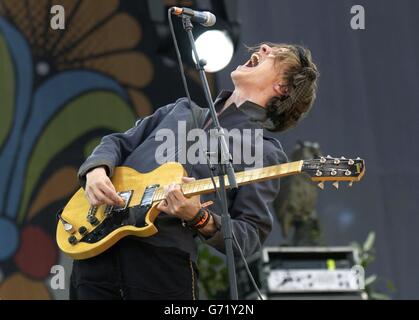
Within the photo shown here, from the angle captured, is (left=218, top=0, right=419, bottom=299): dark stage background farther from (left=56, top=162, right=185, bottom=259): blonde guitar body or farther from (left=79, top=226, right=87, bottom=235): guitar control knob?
(left=79, top=226, right=87, bottom=235): guitar control knob

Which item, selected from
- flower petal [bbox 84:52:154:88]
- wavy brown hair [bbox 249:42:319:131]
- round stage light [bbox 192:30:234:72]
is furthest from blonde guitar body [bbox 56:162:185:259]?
flower petal [bbox 84:52:154:88]

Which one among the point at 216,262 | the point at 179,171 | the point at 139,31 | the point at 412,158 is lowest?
the point at 216,262

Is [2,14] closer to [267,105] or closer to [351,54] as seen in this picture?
[351,54]

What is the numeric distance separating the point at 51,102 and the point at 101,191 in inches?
122

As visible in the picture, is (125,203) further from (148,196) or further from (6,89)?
(6,89)

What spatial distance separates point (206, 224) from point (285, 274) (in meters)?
2.36

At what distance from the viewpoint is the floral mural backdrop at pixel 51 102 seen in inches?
236

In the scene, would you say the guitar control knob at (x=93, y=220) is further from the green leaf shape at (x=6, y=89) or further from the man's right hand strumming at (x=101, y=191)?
the green leaf shape at (x=6, y=89)

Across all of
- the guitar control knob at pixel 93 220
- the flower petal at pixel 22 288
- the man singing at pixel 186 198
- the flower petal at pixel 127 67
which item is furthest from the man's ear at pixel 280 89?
the flower petal at pixel 22 288

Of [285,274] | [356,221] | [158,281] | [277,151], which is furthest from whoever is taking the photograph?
[356,221]

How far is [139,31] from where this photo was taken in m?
6.32

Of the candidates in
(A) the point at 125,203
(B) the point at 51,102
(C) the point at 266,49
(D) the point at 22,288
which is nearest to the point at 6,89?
(B) the point at 51,102

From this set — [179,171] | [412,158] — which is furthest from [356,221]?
[179,171]

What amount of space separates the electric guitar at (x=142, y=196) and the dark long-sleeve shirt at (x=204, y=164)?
0.05 metres
